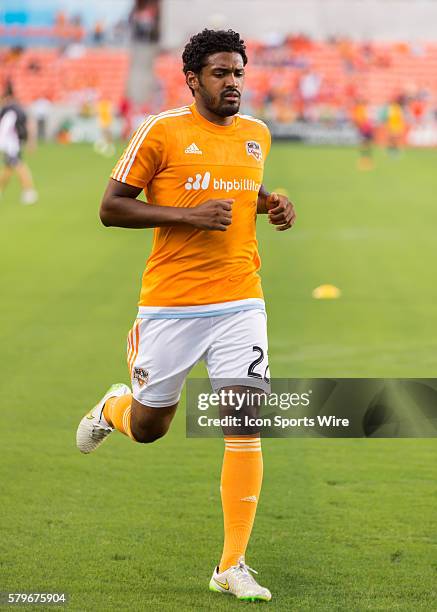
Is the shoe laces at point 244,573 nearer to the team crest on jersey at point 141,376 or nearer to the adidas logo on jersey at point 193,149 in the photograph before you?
the team crest on jersey at point 141,376

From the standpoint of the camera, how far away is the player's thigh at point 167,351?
211 inches

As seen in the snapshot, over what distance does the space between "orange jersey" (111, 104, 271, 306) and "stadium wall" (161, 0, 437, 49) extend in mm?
59634

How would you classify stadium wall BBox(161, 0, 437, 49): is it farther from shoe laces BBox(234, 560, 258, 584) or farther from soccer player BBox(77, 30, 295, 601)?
shoe laces BBox(234, 560, 258, 584)

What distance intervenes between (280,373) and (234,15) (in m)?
56.3

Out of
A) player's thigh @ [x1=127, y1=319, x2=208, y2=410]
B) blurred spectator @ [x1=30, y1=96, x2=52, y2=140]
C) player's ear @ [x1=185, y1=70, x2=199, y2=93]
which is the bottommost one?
blurred spectator @ [x1=30, y1=96, x2=52, y2=140]

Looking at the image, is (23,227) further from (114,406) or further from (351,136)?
(351,136)

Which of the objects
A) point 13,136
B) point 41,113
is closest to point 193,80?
point 13,136

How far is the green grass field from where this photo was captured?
17.2ft

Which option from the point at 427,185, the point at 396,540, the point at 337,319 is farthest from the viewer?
the point at 427,185

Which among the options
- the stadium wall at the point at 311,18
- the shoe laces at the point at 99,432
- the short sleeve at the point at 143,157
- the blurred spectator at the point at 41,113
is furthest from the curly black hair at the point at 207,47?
the stadium wall at the point at 311,18

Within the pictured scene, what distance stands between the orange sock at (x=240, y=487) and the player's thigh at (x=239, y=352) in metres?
0.25

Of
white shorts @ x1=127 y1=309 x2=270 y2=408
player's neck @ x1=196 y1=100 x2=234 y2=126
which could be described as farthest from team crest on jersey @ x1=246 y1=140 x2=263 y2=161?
white shorts @ x1=127 y1=309 x2=270 y2=408

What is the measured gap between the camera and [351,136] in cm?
5325

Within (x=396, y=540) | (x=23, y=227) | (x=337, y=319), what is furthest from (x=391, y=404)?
(x=23, y=227)
